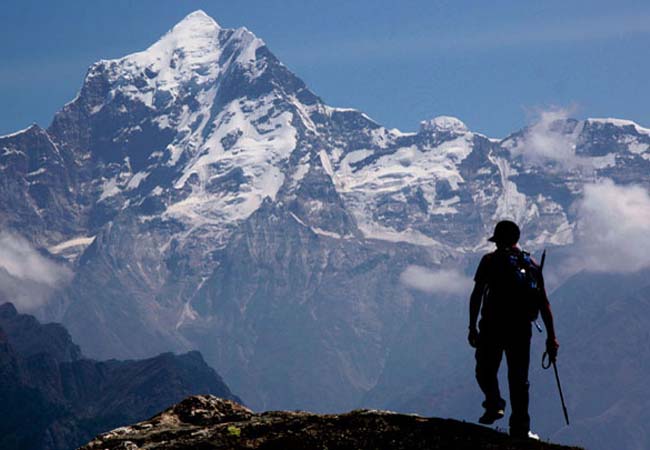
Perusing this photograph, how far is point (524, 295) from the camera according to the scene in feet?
76.4

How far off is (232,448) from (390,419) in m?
2.80

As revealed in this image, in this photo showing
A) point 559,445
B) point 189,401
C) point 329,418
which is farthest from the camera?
point 189,401

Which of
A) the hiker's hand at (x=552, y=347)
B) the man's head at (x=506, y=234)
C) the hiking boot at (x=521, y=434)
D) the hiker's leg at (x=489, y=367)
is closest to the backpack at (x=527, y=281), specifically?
the man's head at (x=506, y=234)

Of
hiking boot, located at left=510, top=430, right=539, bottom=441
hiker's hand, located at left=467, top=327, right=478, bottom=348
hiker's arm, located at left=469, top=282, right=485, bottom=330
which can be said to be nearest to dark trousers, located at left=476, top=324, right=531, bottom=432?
hiker's hand, located at left=467, top=327, right=478, bottom=348

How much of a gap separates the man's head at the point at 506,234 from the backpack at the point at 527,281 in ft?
0.76

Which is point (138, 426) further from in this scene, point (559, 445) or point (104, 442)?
point (559, 445)

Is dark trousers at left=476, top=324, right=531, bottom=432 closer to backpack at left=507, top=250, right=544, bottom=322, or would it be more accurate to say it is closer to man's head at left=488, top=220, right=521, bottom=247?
backpack at left=507, top=250, right=544, bottom=322

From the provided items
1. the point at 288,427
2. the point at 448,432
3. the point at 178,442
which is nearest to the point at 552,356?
the point at 448,432

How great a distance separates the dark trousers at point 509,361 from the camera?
76.3 ft

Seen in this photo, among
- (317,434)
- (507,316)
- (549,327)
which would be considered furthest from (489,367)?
(317,434)

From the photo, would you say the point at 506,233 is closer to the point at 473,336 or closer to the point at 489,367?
the point at 473,336

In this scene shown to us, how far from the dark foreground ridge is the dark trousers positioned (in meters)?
1.40

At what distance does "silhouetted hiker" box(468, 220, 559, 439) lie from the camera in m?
23.2

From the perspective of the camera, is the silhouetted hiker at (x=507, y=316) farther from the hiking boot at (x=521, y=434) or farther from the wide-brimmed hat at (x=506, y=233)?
the hiking boot at (x=521, y=434)
